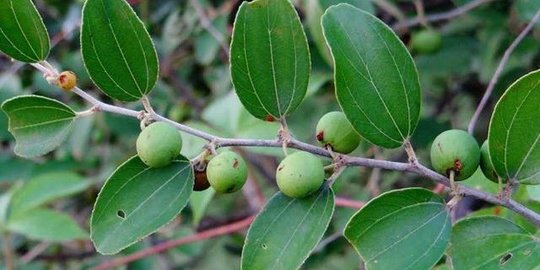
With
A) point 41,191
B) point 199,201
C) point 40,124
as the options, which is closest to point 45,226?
point 41,191

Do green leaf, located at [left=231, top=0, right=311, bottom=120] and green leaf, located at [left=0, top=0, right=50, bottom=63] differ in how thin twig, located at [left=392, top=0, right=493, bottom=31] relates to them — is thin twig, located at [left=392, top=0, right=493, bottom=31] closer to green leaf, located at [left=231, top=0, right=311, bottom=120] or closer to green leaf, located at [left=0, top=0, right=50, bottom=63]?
green leaf, located at [left=231, top=0, right=311, bottom=120]

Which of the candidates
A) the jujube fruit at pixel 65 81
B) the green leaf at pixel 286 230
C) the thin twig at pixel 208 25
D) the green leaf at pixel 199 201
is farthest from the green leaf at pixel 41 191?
the green leaf at pixel 286 230

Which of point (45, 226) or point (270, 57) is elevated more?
point (270, 57)

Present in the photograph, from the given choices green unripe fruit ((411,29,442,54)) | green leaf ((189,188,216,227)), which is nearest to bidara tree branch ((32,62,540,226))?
green leaf ((189,188,216,227))

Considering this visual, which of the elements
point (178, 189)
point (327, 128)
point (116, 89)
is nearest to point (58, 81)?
point (116, 89)

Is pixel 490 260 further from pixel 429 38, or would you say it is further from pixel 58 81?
pixel 429 38

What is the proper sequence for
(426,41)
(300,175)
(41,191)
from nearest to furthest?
(300,175) < (426,41) < (41,191)

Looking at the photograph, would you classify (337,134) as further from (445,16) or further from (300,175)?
(445,16)
